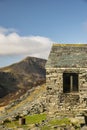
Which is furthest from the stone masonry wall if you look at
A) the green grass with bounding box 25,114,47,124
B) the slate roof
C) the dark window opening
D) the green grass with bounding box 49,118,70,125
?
the green grass with bounding box 49,118,70,125

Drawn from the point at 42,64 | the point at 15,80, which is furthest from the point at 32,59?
the point at 15,80

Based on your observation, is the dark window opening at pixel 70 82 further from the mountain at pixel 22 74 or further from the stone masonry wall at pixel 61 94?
the mountain at pixel 22 74

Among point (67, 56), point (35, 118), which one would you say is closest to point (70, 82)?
point (67, 56)

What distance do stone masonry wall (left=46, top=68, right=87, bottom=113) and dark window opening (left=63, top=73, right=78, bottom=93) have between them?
376 millimetres

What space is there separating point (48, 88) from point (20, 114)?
3710 mm

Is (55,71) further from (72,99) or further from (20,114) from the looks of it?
(20,114)

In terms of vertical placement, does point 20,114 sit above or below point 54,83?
below

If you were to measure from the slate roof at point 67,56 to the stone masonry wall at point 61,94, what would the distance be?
53 centimetres

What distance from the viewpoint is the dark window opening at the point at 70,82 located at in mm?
28156

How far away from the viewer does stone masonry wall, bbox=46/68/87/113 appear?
2786 centimetres

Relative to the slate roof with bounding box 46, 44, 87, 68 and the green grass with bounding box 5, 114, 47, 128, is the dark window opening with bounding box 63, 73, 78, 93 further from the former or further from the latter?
the green grass with bounding box 5, 114, 47, 128

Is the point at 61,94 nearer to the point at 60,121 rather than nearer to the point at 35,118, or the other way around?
the point at 35,118

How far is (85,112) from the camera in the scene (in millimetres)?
27156

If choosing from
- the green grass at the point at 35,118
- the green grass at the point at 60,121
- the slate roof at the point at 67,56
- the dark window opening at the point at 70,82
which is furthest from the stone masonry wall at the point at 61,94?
the green grass at the point at 60,121
